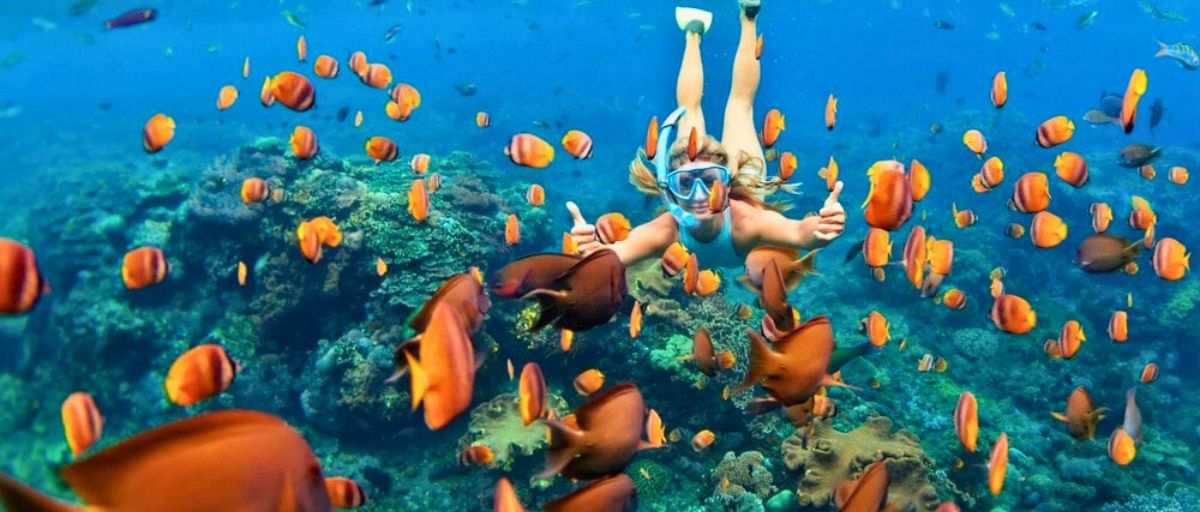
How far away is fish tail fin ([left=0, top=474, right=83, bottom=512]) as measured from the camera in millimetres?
1047

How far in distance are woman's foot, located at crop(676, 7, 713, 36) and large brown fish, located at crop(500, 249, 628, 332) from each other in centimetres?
642

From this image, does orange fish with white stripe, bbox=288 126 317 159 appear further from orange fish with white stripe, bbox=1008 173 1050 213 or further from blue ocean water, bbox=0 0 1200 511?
orange fish with white stripe, bbox=1008 173 1050 213

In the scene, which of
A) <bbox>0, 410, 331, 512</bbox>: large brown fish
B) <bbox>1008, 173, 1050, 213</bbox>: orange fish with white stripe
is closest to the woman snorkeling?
<bbox>1008, 173, 1050, 213</bbox>: orange fish with white stripe

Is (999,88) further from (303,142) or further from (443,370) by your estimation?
(303,142)

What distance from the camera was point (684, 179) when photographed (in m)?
5.16

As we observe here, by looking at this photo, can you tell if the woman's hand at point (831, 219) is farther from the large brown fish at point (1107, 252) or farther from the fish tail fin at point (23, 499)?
the fish tail fin at point (23, 499)

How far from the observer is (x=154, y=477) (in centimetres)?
124

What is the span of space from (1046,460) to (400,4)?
7983 cm

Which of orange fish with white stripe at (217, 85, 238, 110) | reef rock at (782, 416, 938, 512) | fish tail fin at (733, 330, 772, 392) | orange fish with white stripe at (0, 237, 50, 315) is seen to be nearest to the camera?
fish tail fin at (733, 330, 772, 392)

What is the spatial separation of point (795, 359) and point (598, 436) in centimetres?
89

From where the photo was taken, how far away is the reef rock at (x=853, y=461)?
6277 millimetres

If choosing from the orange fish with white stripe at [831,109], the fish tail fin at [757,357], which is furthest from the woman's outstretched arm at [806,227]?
the fish tail fin at [757,357]

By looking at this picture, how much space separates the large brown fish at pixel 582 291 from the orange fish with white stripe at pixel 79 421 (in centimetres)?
411

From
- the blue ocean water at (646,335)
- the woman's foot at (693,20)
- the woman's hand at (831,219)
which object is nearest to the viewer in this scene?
the woman's hand at (831,219)
